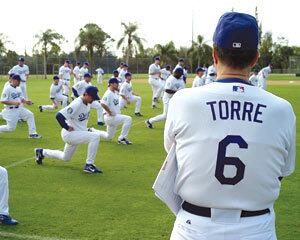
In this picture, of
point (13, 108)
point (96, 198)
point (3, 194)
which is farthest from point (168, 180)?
point (13, 108)

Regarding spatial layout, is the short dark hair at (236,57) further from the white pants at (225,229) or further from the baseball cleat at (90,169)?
the baseball cleat at (90,169)

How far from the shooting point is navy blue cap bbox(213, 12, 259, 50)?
90.3 inches

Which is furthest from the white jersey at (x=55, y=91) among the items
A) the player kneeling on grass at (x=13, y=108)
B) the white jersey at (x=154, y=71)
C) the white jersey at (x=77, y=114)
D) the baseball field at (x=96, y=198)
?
the white jersey at (x=77, y=114)

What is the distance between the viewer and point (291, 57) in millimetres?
72250

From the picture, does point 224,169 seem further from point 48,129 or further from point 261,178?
point 48,129

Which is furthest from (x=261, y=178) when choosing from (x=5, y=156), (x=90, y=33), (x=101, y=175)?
(x=90, y=33)

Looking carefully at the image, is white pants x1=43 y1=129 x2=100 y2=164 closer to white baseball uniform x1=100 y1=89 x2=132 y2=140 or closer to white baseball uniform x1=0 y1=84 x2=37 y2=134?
white baseball uniform x1=100 y1=89 x2=132 y2=140

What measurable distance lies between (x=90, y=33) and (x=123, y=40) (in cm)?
521

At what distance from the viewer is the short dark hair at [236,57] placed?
231 centimetres

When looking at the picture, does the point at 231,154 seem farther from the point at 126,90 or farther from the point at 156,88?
the point at 156,88

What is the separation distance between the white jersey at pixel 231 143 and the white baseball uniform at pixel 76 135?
717cm

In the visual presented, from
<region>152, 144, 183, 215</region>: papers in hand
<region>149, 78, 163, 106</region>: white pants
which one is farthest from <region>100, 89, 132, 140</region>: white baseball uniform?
<region>149, 78, 163, 106</region>: white pants

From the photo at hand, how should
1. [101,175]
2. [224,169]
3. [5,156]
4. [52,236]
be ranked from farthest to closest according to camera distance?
[5,156]
[101,175]
[52,236]
[224,169]

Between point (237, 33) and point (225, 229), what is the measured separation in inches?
37.8
